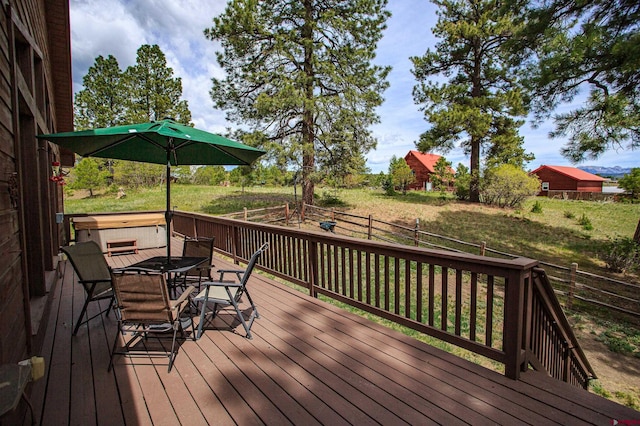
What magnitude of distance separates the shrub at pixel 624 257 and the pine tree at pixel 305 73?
928 centimetres

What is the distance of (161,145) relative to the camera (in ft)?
11.2

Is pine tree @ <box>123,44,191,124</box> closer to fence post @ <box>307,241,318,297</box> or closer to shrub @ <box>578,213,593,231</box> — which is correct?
fence post @ <box>307,241,318,297</box>

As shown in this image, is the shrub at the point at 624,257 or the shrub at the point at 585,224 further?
the shrub at the point at 585,224

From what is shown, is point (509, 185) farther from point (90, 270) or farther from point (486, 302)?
point (90, 270)

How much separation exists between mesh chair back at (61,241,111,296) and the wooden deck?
19.4 inches

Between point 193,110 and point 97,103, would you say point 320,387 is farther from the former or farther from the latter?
point 97,103

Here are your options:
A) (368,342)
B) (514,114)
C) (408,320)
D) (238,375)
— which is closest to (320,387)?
(238,375)

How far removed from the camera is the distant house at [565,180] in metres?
34.8

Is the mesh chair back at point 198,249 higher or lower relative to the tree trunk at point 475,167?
lower

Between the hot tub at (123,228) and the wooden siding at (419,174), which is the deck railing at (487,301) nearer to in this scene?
the hot tub at (123,228)

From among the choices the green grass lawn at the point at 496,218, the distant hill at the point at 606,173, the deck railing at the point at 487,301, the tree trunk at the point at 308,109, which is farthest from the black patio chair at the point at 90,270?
the distant hill at the point at 606,173

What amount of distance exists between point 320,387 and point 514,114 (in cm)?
1751

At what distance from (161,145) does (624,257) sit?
11.8 metres

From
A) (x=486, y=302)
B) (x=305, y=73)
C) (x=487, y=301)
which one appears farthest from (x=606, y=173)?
(x=487, y=301)
